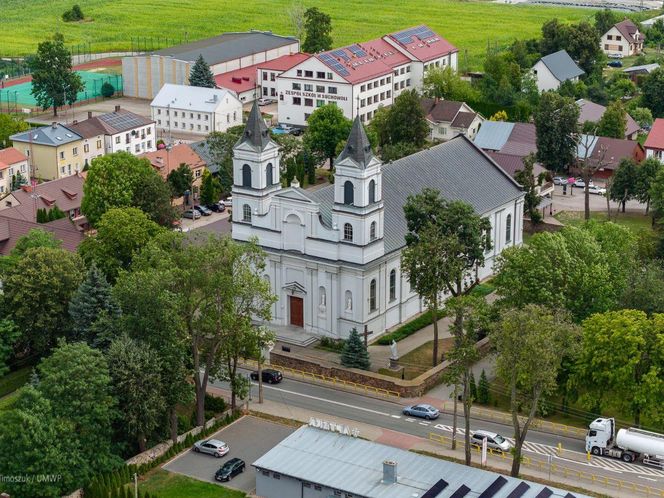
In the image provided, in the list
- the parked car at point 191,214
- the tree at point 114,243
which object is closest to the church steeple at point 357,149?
the tree at point 114,243

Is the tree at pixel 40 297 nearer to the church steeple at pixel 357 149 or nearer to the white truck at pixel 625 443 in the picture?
the church steeple at pixel 357 149

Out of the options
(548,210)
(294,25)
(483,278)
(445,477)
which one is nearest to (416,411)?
(445,477)

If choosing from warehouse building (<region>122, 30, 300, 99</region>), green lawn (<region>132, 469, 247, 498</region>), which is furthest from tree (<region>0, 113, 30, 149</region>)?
green lawn (<region>132, 469, 247, 498</region>)

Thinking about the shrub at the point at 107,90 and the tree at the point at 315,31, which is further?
the tree at the point at 315,31

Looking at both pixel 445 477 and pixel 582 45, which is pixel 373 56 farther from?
pixel 445 477

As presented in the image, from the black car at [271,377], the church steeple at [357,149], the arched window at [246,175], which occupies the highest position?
the church steeple at [357,149]
